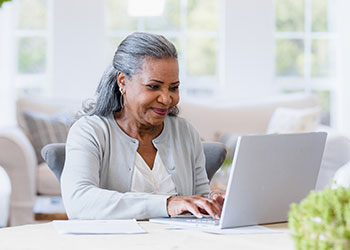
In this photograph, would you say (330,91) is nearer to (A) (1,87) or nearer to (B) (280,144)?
(A) (1,87)

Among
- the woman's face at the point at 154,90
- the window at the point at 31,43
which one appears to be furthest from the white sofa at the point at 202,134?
the woman's face at the point at 154,90

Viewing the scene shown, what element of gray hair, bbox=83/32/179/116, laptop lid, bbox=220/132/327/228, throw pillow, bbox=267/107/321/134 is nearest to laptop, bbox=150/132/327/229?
laptop lid, bbox=220/132/327/228

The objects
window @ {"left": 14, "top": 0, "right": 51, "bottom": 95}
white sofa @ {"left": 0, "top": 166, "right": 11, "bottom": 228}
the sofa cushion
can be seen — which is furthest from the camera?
window @ {"left": 14, "top": 0, "right": 51, "bottom": 95}

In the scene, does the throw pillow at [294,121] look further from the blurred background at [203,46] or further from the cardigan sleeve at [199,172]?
the cardigan sleeve at [199,172]

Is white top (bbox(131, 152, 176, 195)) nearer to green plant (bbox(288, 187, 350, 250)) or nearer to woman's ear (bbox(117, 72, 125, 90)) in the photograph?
woman's ear (bbox(117, 72, 125, 90))

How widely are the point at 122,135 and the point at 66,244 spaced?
77 centimetres

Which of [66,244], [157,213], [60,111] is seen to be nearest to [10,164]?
[60,111]

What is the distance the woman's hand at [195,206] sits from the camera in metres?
1.66

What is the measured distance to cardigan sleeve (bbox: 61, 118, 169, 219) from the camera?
177 centimetres

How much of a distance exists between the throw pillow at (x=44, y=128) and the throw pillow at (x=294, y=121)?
1484mm

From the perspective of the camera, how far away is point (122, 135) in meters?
2.15

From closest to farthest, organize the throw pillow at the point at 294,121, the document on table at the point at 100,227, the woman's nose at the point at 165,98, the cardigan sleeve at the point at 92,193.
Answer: the document on table at the point at 100,227 → the cardigan sleeve at the point at 92,193 → the woman's nose at the point at 165,98 → the throw pillow at the point at 294,121

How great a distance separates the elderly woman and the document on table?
16 cm

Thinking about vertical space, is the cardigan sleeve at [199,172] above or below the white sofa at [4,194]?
above
